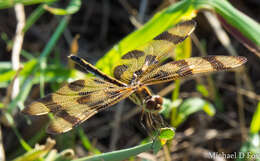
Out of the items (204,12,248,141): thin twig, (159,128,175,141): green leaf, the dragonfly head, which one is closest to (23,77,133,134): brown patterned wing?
the dragonfly head

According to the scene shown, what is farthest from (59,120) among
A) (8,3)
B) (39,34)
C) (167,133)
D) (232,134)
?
(39,34)

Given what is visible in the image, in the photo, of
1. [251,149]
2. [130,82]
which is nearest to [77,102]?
[130,82]

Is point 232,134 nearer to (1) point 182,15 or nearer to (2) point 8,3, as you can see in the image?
(1) point 182,15

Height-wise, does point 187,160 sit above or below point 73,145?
below

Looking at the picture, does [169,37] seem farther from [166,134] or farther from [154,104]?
[166,134]

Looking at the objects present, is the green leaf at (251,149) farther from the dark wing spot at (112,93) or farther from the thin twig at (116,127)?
the thin twig at (116,127)

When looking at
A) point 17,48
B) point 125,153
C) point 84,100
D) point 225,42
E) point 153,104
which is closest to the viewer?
point 125,153
